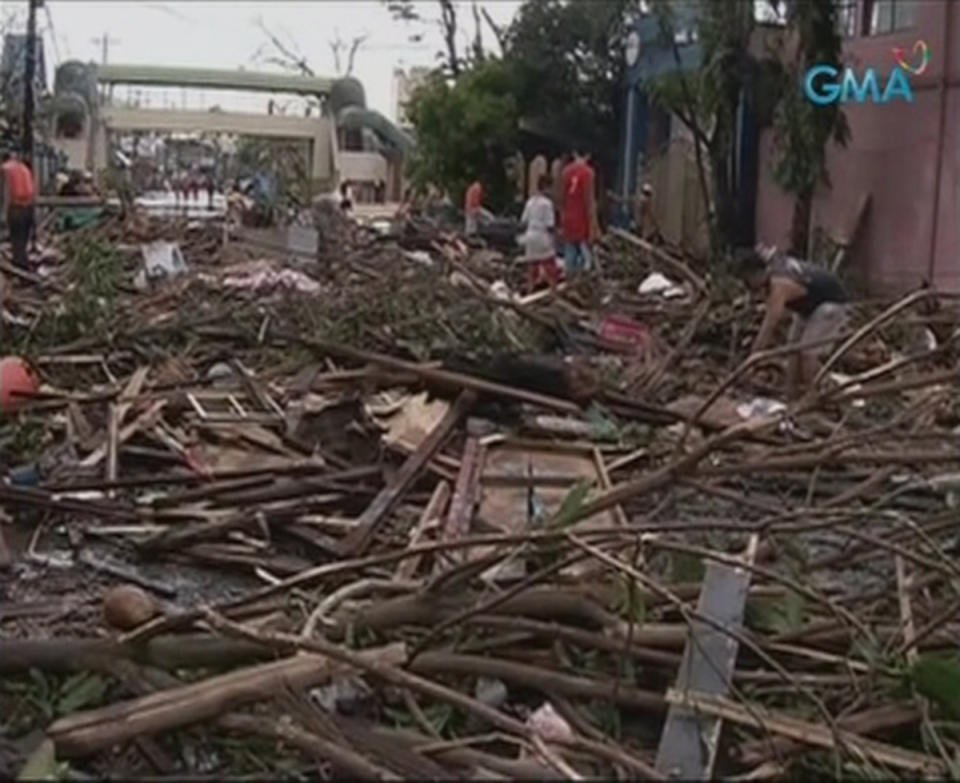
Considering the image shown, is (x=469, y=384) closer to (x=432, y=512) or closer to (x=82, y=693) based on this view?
(x=432, y=512)

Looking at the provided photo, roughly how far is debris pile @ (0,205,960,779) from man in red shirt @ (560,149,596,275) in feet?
19.4

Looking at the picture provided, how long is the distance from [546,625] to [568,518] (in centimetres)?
93

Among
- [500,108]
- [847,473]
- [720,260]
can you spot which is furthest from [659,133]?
[847,473]

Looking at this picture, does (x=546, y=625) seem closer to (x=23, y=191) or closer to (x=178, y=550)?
(x=178, y=550)

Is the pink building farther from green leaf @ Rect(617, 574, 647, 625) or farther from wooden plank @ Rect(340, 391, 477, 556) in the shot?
green leaf @ Rect(617, 574, 647, 625)

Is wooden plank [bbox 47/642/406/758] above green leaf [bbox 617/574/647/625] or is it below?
below

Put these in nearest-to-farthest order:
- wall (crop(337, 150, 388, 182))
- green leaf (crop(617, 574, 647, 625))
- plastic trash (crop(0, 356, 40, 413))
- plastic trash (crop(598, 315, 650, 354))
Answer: green leaf (crop(617, 574, 647, 625))
plastic trash (crop(0, 356, 40, 413))
plastic trash (crop(598, 315, 650, 354))
wall (crop(337, 150, 388, 182))

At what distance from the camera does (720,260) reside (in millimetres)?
20531

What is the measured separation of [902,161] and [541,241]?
16.4 feet

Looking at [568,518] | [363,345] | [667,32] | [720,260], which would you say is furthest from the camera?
[667,32]

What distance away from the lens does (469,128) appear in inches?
1302

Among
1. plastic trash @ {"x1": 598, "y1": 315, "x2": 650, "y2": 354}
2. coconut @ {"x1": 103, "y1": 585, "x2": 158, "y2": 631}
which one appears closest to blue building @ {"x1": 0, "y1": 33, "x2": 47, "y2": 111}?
plastic trash @ {"x1": 598, "y1": 315, "x2": 650, "y2": 354}

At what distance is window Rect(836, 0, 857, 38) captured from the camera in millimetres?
21458

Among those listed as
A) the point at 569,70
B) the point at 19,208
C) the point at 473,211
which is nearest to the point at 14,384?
the point at 19,208
